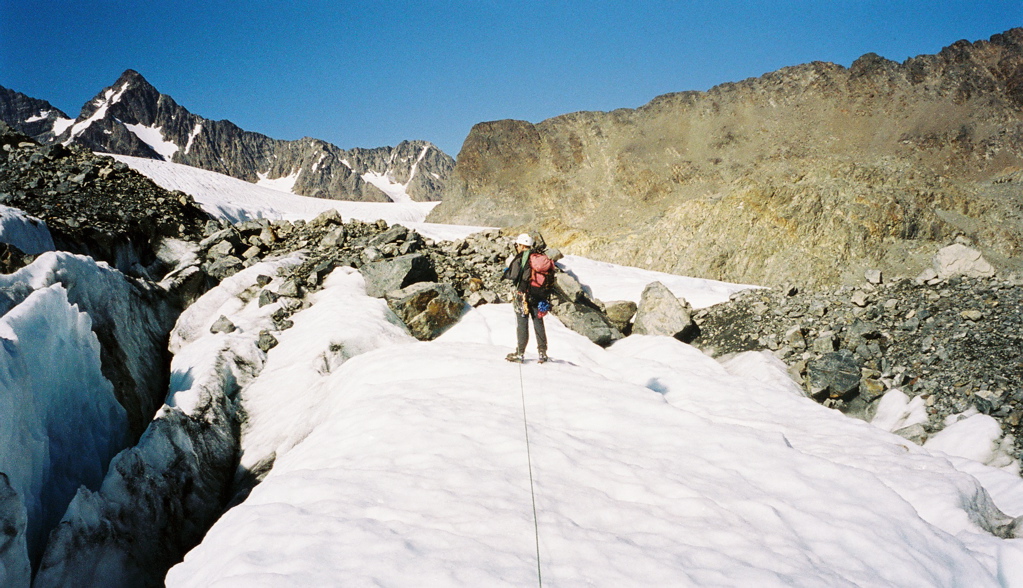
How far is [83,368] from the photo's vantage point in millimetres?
6016

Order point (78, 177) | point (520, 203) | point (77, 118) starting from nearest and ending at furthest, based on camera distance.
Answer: point (78, 177) < point (520, 203) < point (77, 118)

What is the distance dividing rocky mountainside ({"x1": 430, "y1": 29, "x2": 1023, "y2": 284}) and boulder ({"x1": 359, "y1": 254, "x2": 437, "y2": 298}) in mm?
29826

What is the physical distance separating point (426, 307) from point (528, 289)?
15.3 feet

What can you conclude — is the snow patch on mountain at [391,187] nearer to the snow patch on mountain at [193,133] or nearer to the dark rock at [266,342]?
the snow patch on mountain at [193,133]

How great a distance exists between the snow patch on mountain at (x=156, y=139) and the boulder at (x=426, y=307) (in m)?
178

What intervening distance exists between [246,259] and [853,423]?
17134 millimetres

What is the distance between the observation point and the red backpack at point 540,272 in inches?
324

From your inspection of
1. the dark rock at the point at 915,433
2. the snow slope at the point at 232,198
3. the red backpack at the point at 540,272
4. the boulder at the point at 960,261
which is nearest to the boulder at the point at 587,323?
the red backpack at the point at 540,272

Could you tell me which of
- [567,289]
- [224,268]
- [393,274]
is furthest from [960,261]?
[224,268]

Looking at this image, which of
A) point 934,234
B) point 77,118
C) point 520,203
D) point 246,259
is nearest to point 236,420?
point 246,259

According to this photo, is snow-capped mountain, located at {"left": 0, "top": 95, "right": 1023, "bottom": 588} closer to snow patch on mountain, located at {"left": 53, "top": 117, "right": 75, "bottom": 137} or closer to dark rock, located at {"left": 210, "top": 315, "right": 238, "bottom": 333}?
dark rock, located at {"left": 210, "top": 315, "right": 238, "bottom": 333}

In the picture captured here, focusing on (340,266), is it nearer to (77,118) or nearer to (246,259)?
(246,259)

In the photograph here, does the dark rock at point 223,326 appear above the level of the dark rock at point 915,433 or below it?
above

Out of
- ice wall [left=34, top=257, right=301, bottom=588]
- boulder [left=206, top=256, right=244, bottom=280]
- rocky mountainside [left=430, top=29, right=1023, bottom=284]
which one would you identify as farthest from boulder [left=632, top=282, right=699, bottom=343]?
rocky mountainside [left=430, top=29, right=1023, bottom=284]
